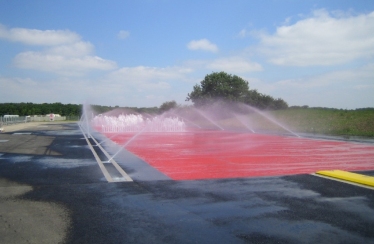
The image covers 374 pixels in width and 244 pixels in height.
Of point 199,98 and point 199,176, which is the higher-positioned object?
point 199,98

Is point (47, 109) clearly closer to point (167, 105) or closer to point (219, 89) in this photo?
point (167, 105)

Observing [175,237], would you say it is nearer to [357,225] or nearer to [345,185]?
[357,225]

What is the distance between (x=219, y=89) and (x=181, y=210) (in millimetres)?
74664

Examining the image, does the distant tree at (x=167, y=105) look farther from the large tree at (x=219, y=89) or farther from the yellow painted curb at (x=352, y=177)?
the yellow painted curb at (x=352, y=177)

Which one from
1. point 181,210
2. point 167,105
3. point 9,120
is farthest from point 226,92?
point 181,210

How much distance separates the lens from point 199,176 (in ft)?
35.1

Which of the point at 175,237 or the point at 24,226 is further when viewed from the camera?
the point at 24,226

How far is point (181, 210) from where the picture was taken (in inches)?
271

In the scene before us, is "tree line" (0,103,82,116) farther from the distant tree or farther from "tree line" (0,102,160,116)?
the distant tree

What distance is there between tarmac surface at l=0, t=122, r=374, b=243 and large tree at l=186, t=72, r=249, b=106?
69779 mm

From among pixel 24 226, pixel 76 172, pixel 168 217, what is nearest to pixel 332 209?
pixel 168 217

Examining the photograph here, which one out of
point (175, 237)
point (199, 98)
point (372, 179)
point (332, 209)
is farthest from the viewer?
point (199, 98)

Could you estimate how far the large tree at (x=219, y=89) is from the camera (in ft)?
262

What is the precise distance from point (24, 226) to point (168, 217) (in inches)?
98.2
